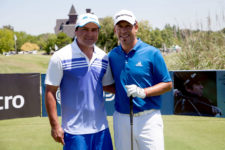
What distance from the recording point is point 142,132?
2.99m

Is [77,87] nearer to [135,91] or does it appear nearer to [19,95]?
[135,91]

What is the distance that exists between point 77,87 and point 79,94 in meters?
0.08

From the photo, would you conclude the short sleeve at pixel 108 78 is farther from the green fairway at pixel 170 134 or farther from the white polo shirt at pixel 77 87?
the green fairway at pixel 170 134

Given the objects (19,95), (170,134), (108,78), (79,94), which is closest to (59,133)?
(79,94)

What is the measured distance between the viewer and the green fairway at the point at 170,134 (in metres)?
5.59

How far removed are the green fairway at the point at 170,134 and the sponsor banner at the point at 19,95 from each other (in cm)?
25

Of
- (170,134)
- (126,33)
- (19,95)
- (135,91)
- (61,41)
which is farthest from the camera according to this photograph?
(61,41)

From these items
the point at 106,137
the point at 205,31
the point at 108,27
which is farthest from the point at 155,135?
the point at 108,27

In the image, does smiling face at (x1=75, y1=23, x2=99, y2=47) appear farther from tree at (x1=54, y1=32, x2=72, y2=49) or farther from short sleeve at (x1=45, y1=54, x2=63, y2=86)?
tree at (x1=54, y1=32, x2=72, y2=49)

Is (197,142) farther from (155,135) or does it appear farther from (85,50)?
(85,50)

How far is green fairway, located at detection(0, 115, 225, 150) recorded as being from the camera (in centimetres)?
559

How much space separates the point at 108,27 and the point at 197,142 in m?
39.8

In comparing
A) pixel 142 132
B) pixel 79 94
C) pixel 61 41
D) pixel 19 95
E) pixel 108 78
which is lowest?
pixel 19 95

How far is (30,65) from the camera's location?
2992 cm
